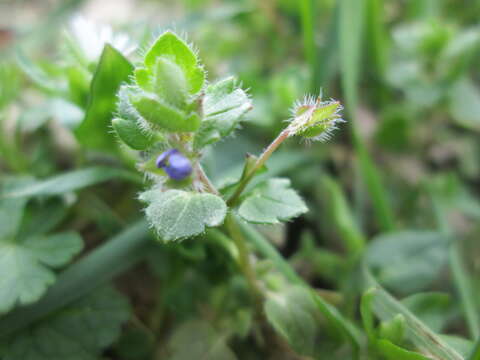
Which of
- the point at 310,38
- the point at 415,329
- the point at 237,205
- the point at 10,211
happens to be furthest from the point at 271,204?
the point at 310,38

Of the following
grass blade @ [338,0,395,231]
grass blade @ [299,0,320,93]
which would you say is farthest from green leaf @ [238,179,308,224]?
grass blade @ [299,0,320,93]

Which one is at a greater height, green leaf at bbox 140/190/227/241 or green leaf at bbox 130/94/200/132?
green leaf at bbox 130/94/200/132

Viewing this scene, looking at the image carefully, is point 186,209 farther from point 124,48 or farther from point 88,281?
point 124,48

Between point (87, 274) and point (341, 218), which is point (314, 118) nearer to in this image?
point (341, 218)

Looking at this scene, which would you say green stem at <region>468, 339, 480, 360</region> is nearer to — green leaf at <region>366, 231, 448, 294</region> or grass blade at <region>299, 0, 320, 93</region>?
green leaf at <region>366, 231, 448, 294</region>

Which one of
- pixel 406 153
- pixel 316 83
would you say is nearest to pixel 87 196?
pixel 316 83

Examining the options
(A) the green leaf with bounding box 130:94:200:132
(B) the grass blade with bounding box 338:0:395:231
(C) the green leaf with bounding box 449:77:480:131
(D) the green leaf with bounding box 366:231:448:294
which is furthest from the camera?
(C) the green leaf with bounding box 449:77:480:131

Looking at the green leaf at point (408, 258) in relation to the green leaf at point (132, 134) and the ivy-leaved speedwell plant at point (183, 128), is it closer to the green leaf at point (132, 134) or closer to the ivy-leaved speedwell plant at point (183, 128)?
the ivy-leaved speedwell plant at point (183, 128)
